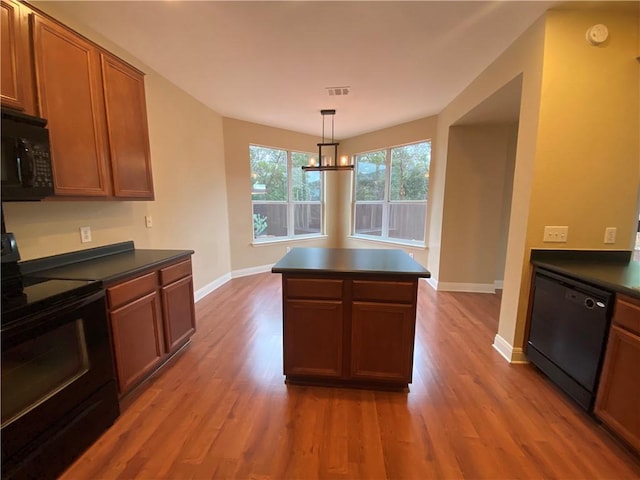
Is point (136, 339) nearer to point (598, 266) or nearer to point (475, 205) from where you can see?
point (598, 266)

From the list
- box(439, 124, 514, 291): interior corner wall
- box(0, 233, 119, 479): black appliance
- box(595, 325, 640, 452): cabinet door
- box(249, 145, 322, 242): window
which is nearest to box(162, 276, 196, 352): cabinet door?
box(0, 233, 119, 479): black appliance

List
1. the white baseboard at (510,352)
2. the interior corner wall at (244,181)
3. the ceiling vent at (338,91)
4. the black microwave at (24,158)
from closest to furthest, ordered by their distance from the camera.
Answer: the black microwave at (24,158) < the white baseboard at (510,352) < the ceiling vent at (338,91) < the interior corner wall at (244,181)

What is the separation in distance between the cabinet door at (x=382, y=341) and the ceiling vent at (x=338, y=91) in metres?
2.61

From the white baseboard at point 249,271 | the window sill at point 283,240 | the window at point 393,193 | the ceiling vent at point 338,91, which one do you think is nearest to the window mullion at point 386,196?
the window at point 393,193

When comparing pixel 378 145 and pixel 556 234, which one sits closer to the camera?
pixel 556 234

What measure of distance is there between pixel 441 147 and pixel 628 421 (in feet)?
11.7

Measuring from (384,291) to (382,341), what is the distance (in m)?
0.38

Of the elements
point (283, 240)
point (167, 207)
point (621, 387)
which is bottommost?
point (621, 387)

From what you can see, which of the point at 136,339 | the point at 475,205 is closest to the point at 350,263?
the point at 136,339

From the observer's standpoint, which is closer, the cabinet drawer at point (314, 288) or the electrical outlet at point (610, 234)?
the cabinet drawer at point (314, 288)

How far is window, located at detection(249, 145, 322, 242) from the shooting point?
16.7 ft

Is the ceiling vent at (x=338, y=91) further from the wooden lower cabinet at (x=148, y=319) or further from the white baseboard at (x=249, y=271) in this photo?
the white baseboard at (x=249, y=271)

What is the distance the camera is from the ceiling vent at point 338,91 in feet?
10.6

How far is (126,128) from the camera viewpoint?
2.20m
